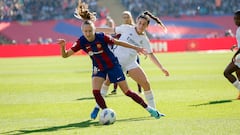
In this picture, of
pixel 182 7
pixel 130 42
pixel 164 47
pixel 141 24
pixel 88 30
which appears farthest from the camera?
pixel 182 7

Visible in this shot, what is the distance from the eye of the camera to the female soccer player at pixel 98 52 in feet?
36.2

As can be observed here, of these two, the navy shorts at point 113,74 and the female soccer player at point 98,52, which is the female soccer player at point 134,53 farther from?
the navy shorts at point 113,74

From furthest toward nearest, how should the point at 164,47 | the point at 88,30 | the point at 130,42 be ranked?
the point at 164,47 < the point at 130,42 < the point at 88,30

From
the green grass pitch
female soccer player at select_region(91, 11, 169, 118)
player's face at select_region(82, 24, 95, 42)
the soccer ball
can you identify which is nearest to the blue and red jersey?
player's face at select_region(82, 24, 95, 42)

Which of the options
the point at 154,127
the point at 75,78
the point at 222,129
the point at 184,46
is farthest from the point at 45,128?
the point at 184,46

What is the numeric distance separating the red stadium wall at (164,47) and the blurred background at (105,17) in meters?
5.70

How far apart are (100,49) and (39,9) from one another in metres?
53.6

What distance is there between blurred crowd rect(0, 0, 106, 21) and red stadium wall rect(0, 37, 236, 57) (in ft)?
34.0

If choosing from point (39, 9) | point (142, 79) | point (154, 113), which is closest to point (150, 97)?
point (142, 79)

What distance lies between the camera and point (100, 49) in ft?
36.6

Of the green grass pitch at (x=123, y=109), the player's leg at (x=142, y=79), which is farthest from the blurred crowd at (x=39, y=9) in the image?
the player's leg at (x=142, y=79)

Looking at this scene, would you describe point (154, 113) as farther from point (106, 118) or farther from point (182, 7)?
point (182, 7)

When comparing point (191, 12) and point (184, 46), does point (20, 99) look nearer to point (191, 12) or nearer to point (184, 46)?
point (184, 46)

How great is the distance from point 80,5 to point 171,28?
49968 millimetres
